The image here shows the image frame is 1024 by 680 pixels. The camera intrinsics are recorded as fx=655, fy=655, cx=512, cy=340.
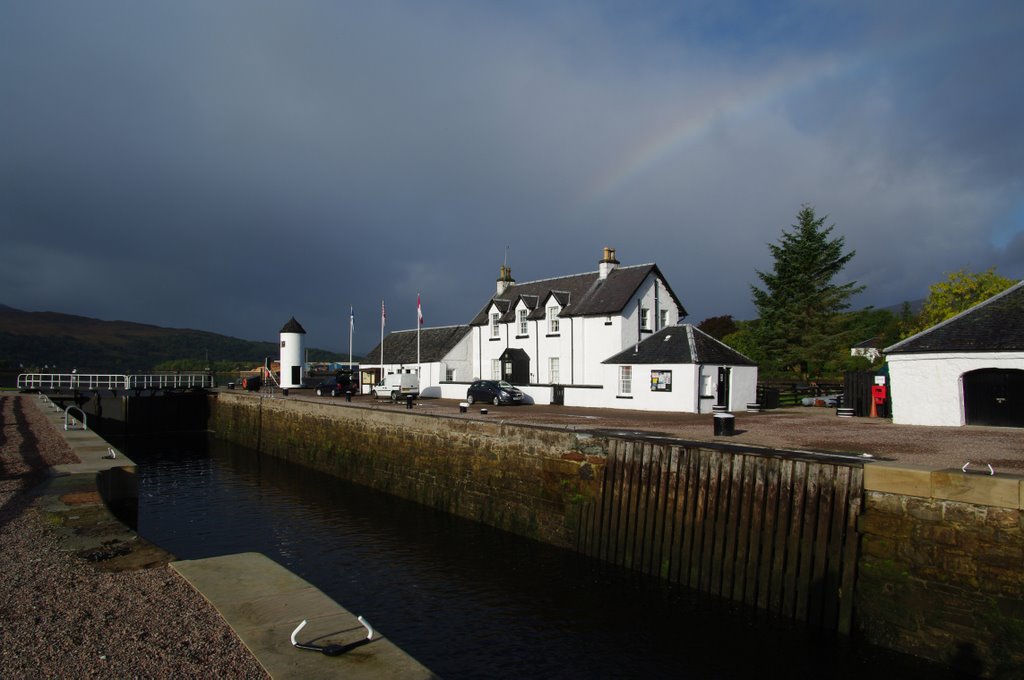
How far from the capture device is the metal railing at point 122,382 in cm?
5122

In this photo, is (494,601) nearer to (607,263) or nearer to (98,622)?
(98,622)

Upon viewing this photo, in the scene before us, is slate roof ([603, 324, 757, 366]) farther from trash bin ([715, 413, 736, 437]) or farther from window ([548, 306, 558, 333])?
trash bin ([715, 413, 736, 437])

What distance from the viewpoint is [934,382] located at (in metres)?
22.9

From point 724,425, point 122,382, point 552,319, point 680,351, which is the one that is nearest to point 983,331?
point 724,425

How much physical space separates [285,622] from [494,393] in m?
31.2

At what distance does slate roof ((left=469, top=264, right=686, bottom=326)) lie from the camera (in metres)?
40.7

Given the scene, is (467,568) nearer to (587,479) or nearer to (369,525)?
(587,479)

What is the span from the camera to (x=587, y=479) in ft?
55.2

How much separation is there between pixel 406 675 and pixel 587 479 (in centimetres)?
1176

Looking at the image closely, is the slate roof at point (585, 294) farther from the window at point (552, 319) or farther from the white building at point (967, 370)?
the white building at point (967, 370)

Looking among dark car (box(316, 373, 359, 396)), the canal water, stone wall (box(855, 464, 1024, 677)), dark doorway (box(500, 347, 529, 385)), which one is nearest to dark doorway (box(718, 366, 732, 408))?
dark doorway (box(500, 347, 529, 385))

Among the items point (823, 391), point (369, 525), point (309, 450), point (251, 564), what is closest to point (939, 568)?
point (251, 564)

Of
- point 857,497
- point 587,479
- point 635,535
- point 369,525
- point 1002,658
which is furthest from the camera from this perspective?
point 369,525

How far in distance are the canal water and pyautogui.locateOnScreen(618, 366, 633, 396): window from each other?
15.4 metres
